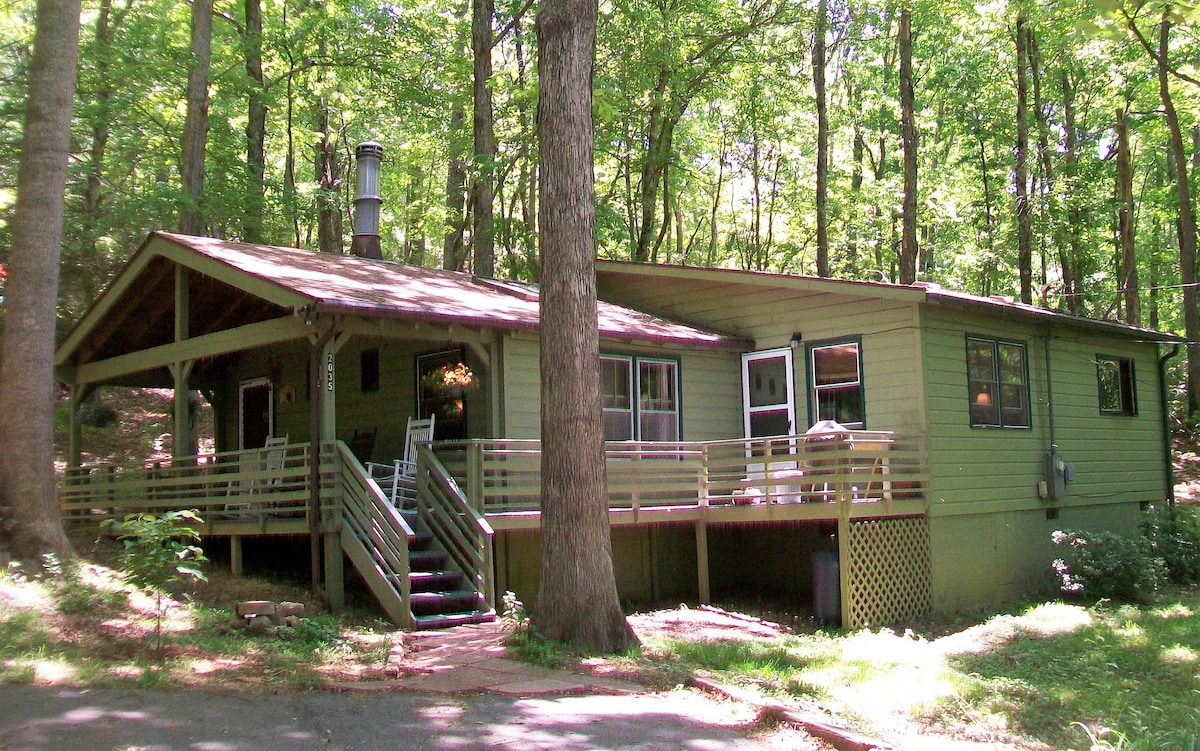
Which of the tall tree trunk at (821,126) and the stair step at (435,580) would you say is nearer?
the stair step at (435,580)

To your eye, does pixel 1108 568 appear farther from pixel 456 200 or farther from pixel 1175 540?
pixel 456 200

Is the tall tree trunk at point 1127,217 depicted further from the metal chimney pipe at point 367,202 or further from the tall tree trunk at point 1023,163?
the metal chimney pipe at point 367,202

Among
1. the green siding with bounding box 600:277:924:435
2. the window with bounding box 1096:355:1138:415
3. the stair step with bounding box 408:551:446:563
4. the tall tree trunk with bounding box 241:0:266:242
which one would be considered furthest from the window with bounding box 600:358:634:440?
the tall tree trunk with bounding box 241:0:266:242

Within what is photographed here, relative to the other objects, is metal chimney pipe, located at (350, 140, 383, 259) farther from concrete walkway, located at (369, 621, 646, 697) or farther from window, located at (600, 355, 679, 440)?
concrete walkway, located at (369, 621, 646, 697)

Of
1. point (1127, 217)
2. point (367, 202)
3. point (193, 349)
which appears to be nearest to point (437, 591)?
point (193, 349)

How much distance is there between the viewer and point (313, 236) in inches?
1560

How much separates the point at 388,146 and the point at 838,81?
15.2 meters

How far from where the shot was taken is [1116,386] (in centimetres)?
1716

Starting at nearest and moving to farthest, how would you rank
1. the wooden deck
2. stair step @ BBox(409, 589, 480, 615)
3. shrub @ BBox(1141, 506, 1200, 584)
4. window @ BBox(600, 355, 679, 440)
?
1. stair step @ BBox(409, 589, 480, 615)
2. the wooden deck
3. window @ BBox(600, 355, 679, 440)
4. shrub @ BBox(1141, 506, 1200, 584)

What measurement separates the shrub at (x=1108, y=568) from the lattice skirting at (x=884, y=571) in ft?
8.56

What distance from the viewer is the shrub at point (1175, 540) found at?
603 inches

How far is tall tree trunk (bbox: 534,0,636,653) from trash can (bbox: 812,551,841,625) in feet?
12.8

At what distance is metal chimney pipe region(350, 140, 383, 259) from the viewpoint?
16.3m

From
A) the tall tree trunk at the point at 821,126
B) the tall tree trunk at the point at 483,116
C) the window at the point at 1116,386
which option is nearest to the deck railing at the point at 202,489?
the tall tree trunk at the point at 483,116
